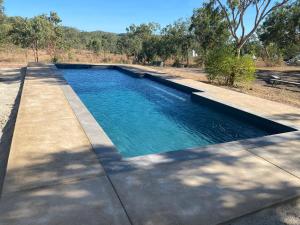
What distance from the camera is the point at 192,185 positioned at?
10.8ft

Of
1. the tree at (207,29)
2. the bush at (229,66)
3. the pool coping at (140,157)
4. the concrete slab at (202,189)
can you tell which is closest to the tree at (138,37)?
the tree at (207,29)

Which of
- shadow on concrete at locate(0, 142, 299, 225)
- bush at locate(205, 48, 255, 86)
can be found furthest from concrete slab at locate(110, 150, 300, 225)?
bush at locate(205, 48, 255, 86)

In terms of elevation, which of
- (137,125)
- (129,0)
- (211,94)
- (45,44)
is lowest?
(137,125)

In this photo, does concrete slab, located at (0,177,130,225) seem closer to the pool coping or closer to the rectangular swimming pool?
the pool coping

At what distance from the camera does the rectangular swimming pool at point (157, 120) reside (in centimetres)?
606

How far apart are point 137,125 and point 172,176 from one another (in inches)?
149

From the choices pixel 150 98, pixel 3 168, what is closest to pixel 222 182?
pixel 3 168

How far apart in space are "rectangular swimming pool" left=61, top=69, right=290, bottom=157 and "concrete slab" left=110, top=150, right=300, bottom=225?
6.18ft

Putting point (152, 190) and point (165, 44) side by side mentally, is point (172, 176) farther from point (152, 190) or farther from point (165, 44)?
point (165, 44)

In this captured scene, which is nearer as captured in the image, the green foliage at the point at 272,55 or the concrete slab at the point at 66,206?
the concrete slab at the point at 66,206

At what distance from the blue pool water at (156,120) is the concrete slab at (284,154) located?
5.24ft

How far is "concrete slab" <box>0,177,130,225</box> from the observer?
101 inches

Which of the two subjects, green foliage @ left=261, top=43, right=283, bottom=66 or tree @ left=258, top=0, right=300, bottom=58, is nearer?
tree @ left=258, top=0, right=300, bottom=58

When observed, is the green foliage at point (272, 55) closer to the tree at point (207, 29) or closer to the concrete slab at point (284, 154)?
the tree at point (207, 29)
